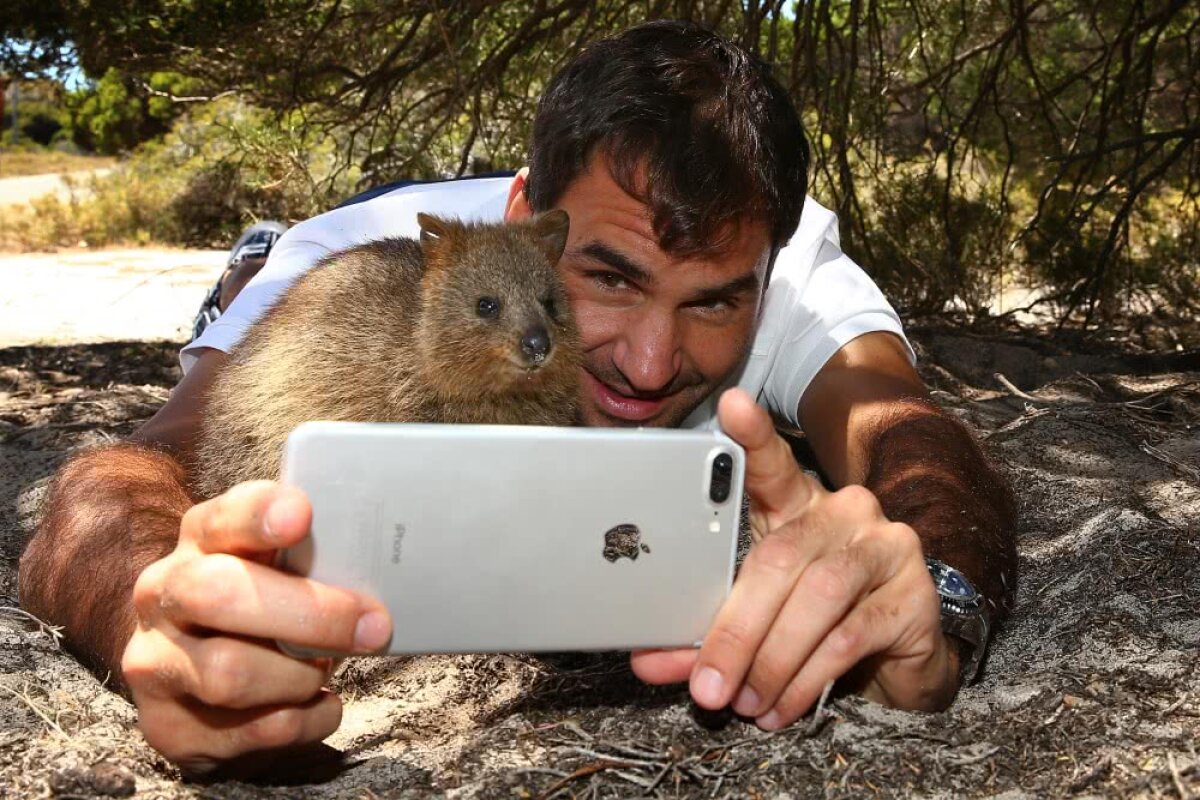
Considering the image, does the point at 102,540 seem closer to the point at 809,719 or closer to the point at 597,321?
the point at 597,321

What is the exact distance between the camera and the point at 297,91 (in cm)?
692

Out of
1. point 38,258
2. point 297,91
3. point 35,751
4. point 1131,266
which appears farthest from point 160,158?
point 35,751

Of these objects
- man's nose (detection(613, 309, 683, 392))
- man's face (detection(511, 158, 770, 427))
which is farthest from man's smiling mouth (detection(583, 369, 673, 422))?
man's nose (detection(613, 309, 683, 392))

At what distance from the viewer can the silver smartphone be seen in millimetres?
1724

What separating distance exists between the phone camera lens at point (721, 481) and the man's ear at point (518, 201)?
77.5 inches

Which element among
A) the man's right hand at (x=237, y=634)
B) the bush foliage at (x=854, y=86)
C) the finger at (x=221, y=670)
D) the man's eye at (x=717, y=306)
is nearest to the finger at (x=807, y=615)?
the man's right hand at (x=237, y=634)

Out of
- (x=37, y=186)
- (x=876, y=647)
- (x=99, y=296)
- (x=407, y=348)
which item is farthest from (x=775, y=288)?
(x=37, y=186)

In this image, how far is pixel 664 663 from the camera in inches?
77.3

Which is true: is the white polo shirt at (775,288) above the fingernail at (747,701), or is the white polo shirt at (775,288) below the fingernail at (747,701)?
above

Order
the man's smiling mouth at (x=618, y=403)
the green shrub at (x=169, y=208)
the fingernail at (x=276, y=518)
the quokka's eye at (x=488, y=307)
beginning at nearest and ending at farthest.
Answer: the fingernail at (x=276, y=518) → the quokka's eye at (x=488, y=307) → the man's smiling mouth at (x=618, y=403) → the green shrub at (x=169, y=208)

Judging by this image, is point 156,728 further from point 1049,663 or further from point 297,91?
point 297,91

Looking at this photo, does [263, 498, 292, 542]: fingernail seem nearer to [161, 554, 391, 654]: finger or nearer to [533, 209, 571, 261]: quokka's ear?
[161, 554, 391, 654]: finger

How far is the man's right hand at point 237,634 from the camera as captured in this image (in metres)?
1.65

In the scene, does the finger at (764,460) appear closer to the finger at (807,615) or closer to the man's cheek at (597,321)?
the finger at (807,615)
